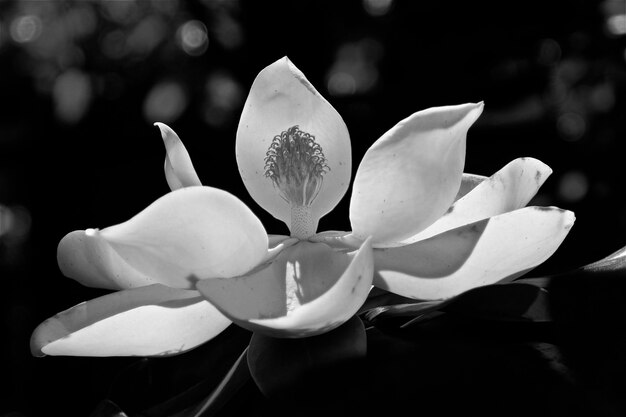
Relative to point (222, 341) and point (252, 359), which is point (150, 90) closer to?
point (222, 341)

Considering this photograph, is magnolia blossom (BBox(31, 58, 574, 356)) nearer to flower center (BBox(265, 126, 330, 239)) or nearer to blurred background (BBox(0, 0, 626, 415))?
flower center (BBox(265, 126, 330, 239))

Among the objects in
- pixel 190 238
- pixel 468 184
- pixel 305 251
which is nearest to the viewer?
pixel 190 238

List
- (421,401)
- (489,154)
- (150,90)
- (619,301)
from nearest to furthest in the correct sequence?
(421,401) < (619,301) < (150,90) < (489,154)

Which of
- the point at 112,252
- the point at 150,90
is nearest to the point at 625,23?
the point at 150,90

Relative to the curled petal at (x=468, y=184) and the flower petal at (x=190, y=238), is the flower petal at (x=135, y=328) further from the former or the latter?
the curled petal at (x=468, y=184)

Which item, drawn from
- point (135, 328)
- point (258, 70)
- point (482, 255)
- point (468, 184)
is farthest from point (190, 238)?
point (258, 70)

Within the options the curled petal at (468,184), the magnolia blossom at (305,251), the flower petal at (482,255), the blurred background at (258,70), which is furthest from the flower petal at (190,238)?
the blurred background at (258,70)

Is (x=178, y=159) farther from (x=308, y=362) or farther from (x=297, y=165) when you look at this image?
(x=308, y=362)
